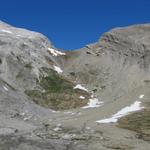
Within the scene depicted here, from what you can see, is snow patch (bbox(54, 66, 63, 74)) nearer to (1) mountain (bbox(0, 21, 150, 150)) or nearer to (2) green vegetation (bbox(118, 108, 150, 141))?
(1) mountain (bbox(0, 21, 150, 150))

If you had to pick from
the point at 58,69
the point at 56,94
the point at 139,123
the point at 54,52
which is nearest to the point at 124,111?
the point at 139,123

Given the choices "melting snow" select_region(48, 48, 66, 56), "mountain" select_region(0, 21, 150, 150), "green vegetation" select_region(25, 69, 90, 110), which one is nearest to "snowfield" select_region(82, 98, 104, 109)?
"mountain" select_region(0, 21, 150, 150)

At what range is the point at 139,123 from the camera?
8131 cm

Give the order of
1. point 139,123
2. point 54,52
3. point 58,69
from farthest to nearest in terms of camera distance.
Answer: point 54,52
point 58,69
point 139,123

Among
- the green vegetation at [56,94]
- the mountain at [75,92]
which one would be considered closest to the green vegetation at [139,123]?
the mountain at [75,92]

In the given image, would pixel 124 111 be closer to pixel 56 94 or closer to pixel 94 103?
pixel 94 103

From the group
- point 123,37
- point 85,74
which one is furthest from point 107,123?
point 123,37

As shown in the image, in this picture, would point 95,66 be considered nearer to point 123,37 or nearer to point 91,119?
point 123,37

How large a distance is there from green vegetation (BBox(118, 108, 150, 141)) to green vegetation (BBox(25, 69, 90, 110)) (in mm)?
22122

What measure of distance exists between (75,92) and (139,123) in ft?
129

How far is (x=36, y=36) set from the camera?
146250 millimetres

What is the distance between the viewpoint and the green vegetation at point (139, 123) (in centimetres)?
7262

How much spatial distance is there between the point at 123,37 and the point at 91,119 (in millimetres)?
60764

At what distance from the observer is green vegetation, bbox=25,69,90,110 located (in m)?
109
